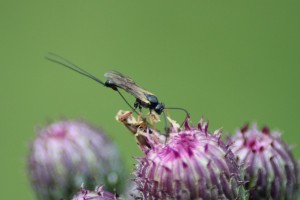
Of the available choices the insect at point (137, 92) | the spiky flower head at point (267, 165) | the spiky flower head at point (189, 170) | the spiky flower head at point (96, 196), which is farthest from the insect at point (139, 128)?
the spiky flower head at point (267, 165)

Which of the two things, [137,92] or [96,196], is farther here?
[137,92]

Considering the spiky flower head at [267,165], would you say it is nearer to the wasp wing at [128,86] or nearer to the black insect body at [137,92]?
the black insect body at [137,92]

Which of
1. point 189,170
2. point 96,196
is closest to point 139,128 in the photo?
point 96,196

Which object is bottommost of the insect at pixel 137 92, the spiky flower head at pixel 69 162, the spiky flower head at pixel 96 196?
the spiky flower head at pixel 96 196

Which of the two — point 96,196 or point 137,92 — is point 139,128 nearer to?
point 137,92

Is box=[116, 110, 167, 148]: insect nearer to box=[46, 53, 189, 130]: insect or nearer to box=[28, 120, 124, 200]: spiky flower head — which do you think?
box=[46, 53, 189, 130]: insect

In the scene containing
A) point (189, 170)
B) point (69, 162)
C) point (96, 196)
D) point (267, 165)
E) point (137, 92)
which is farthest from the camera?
point (69, 162)
